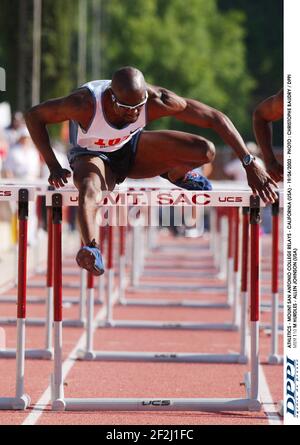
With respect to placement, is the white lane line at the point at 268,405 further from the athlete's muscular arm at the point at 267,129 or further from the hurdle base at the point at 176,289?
the hurdle base at the point at 176,289

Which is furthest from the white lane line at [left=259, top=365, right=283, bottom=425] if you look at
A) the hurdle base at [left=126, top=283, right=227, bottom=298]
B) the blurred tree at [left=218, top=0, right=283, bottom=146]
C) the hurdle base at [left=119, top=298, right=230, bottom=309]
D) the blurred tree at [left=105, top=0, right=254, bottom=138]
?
the blurred tree at [left=218, top=0, right=283, bottom=146]

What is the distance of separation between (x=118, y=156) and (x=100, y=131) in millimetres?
414

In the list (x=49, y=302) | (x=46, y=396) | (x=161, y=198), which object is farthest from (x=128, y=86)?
(x=49, y=302)

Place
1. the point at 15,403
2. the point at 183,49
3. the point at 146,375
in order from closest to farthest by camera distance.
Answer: the point at 15,403, the point at 146,375, the point at 183,49

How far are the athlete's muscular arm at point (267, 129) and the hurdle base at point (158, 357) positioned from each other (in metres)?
2.24

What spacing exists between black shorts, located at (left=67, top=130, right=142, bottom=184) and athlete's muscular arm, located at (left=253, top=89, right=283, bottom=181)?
79cm

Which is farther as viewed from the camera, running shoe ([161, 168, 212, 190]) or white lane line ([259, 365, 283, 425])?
running shoe ([161, 168, 212, 190])

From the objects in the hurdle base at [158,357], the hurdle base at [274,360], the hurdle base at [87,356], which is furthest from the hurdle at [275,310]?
the hurdle base at [87,356]

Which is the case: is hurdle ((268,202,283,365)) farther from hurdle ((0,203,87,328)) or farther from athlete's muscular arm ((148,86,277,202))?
athlete's muscular arm ((148,86,277,202))

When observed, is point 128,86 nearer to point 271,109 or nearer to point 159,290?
point 271,109

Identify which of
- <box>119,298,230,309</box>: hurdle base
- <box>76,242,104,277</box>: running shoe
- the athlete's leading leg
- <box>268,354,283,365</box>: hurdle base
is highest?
the athlete's leading leg

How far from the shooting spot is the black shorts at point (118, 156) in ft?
26.6

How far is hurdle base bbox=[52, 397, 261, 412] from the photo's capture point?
7.75 metres

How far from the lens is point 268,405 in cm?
810
